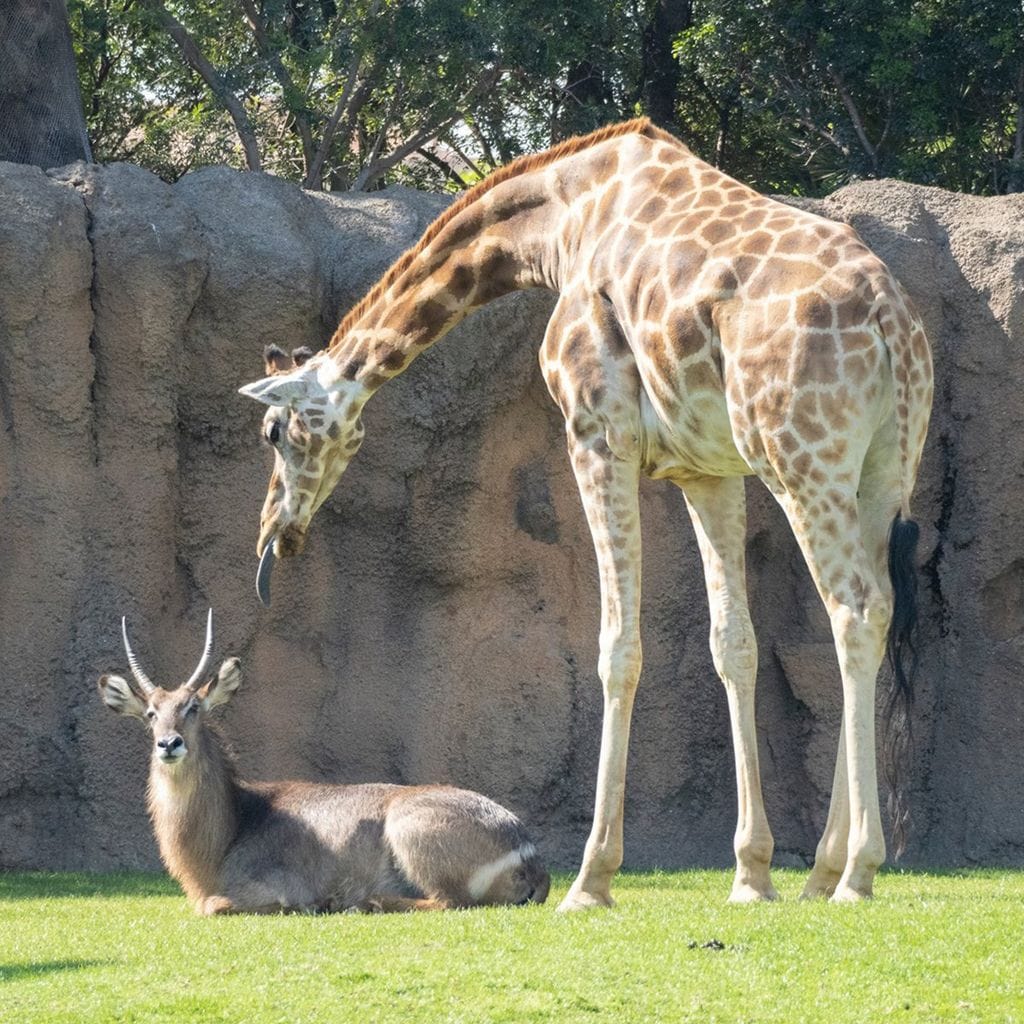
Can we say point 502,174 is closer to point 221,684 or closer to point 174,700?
point 221,684

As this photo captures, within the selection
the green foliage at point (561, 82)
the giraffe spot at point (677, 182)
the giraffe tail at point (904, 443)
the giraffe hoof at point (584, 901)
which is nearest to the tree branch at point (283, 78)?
the green foliage at point (561, 82)

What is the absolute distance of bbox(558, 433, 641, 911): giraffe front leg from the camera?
917cm

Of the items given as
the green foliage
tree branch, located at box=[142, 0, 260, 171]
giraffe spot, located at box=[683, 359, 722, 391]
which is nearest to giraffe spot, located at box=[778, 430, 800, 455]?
giraffe spot, located at box=[683, 359, 722, 391]

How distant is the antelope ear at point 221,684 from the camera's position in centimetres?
1045

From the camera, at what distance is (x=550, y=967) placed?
7.17 m

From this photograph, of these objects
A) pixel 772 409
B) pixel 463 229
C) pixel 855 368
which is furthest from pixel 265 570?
pixel 855 368

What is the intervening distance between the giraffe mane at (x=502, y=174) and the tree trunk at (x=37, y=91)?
4.26 m

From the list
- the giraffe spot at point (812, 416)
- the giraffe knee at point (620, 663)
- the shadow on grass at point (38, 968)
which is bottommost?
the shadow on grass at point (38, 968)

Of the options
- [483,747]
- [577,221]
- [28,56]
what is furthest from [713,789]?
[28,56]

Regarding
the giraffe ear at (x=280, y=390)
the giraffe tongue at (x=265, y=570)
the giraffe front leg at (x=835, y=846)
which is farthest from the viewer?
the giraffe tongue at (x=265, y=570)

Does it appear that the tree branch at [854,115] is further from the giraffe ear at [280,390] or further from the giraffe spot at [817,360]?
the giraffe spot at [817,360]

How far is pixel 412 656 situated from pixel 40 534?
104 inches

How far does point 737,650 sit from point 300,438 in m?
3.05

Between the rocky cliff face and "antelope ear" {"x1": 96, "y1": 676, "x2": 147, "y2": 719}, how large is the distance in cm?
207
